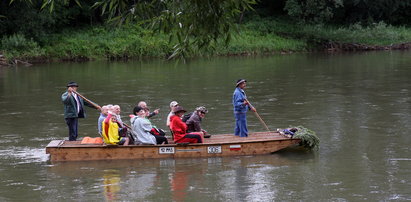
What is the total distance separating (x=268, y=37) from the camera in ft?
169

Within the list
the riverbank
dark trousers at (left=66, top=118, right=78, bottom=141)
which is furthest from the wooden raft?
the riverbank

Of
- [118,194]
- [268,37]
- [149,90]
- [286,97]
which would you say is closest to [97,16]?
[268,37]

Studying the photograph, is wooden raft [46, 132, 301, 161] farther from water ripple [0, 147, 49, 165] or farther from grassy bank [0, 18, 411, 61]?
grassy bank [0, 18, 411, 61]

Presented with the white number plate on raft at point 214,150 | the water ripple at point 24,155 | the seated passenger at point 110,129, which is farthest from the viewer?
the water ripple at point 24,155

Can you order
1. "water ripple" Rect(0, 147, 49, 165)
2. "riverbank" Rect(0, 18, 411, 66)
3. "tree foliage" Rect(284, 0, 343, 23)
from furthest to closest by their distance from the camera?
"tree foliage" Rect(284, 0, 343, 23) < "riverbank" Rect(0, 18, 411, 66) < "water ripple" Rect(0, 147, 49, 165)

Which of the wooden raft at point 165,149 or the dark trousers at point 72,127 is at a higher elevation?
the dark trousers at point 72,127

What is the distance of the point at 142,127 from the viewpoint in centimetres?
1376

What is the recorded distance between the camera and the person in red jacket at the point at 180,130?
45.0ft

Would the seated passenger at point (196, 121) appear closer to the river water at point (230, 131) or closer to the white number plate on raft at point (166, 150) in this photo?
the white number plate on raft at point (166, 150)

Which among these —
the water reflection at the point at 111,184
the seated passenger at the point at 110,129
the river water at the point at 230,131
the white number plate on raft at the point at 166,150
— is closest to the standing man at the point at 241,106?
the river water at the point at 230,131

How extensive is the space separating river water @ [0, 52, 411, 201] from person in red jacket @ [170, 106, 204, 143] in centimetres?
44

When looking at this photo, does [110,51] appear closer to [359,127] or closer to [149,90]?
[149,90]

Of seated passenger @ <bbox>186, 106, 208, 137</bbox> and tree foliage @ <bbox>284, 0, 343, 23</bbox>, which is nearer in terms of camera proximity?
seated passenger @ <bbox>186, 106, 208, 137</bbox>

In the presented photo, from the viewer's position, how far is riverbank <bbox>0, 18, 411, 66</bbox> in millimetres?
43947
